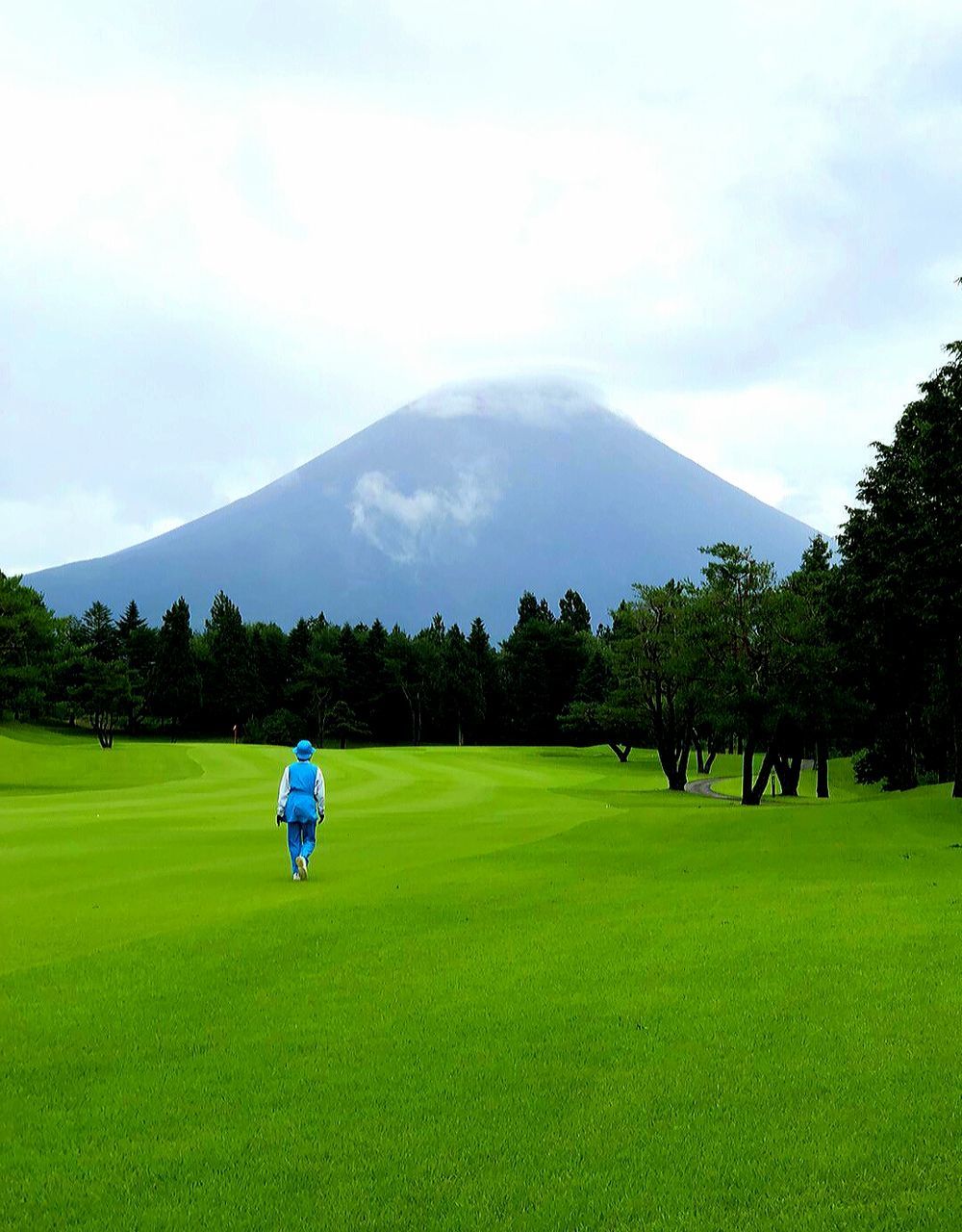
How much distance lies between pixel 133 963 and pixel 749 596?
33266mm

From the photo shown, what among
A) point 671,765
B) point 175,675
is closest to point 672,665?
point 671,765

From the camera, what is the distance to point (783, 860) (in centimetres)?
1862

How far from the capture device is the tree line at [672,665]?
30141mm

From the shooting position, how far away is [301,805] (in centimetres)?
1702

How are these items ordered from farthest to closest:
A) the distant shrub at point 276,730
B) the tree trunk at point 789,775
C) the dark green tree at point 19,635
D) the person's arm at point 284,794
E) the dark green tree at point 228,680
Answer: the dark green tree at point 228,680 < the distant shrub at point 276,730 < the dark green tree at point 19,635 < the tree trunk at point 789,775 < the person's arm at point 284,794

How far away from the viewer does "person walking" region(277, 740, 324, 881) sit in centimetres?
1686

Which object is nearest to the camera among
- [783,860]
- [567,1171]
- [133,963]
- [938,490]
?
[567,1171]

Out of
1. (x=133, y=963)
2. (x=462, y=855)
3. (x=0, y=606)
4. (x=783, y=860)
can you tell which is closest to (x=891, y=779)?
(x=783, y=860)

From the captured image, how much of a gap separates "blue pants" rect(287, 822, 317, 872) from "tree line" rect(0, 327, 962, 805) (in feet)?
61.8

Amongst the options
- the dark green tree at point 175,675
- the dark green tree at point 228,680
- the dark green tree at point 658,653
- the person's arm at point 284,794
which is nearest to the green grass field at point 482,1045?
the person's arm at point 284,794

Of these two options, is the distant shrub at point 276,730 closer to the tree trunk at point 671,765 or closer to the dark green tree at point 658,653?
the dark green tree at point 658,653

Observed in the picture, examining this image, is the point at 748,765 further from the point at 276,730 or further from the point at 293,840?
the point at 276,730

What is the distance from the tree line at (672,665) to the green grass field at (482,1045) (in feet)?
51.0

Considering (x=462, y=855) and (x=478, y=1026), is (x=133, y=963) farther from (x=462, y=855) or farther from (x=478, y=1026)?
(x=462, y=855)
